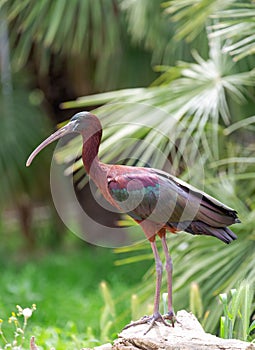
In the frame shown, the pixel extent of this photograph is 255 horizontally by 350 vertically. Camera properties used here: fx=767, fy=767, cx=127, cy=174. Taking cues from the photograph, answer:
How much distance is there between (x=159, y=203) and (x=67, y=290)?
2.53 m

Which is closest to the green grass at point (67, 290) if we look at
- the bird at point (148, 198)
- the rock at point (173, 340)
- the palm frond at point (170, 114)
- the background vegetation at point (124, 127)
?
the background vegetation at point (124, 127)

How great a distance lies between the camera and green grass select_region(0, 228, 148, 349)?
3.18 m

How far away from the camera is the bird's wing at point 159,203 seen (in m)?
1.94

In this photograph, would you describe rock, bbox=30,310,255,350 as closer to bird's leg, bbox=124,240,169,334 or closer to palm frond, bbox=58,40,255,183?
bird's leg, bbox=124,240,169,334

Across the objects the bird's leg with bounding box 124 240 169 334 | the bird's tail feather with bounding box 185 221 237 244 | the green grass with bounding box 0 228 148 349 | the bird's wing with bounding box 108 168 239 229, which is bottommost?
the green grass with bounding box 0 228 148 349

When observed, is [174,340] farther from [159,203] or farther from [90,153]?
[90,153]

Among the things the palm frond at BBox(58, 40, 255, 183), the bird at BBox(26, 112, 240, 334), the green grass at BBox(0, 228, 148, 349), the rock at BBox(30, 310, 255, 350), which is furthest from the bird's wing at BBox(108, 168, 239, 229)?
the green grass at BBox(0, 228, 148, 349)

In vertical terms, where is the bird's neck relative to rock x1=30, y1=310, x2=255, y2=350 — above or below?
above

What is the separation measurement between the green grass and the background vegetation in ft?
0.04

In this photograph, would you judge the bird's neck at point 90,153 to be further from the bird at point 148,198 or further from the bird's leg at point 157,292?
the bird's leg at point 157,292

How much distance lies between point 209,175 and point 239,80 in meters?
0.40

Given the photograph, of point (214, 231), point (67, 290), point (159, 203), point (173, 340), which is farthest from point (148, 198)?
point (67, 290)

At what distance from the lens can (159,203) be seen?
1.95 metres

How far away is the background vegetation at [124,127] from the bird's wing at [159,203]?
293 millimetres
